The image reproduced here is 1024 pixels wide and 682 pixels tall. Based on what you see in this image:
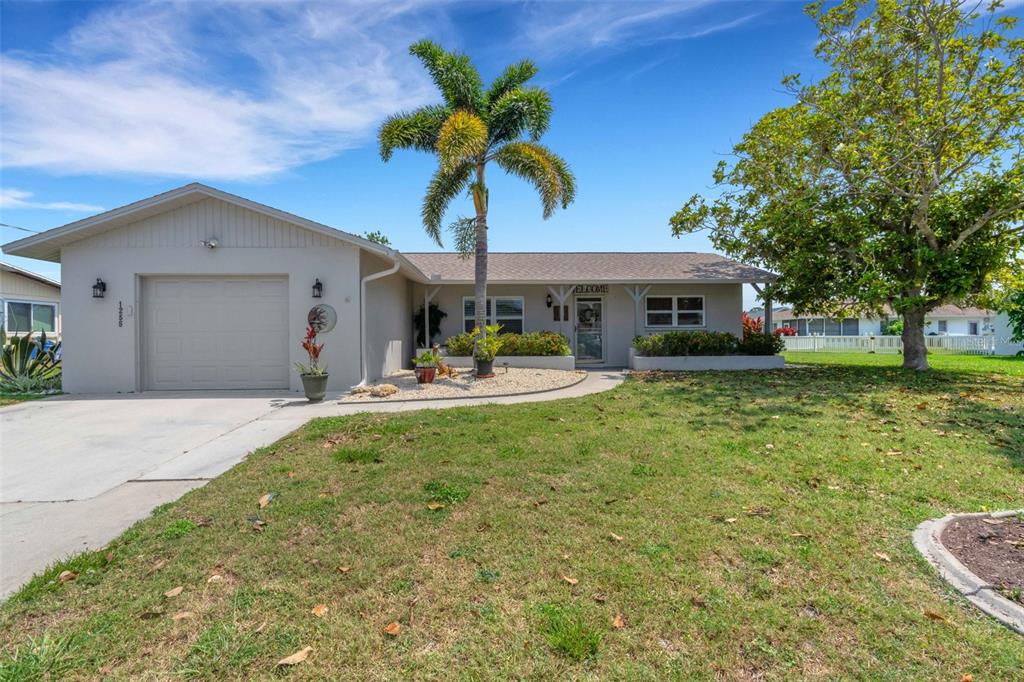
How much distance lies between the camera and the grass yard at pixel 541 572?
2109 mm

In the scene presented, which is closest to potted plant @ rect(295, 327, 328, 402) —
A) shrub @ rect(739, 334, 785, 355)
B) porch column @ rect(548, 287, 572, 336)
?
porch column @ rect(548, 287, 572, 336)

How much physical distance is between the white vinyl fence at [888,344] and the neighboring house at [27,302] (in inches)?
1402

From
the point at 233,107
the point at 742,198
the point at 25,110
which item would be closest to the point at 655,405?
the point at 742,198

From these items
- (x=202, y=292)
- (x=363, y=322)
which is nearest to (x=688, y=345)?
(x=363, y=322)

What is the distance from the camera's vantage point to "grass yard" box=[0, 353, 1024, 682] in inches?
83.0

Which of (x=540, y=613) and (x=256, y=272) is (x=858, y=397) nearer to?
(x=540, y=613)

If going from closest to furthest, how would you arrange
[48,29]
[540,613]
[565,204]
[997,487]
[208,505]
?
[540,613]
[208,505]
[997,487]
[48,29]
[565,204]

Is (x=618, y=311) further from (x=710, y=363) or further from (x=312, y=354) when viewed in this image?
(x=312, y=354)

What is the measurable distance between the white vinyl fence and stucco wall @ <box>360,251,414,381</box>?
→ 24476 mm

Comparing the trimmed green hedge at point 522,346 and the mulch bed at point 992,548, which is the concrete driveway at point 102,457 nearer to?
the trimmed green hedge at point 522,346

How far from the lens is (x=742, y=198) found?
14422 mm

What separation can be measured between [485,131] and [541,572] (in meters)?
9.73

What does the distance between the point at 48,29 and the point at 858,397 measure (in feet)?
49.3

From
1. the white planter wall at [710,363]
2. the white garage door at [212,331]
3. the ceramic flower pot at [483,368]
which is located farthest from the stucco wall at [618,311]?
the white garage door at [212,331]
